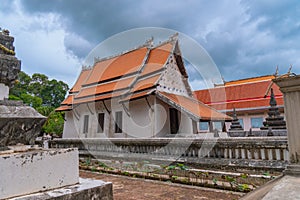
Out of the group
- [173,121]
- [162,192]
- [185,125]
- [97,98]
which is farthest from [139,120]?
[162,192]

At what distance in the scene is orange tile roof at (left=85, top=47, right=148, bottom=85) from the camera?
13244 mm

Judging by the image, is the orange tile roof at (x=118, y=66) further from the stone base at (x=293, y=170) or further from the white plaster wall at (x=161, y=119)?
the stone base at (x=293, y=170)

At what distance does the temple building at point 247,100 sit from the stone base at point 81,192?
14.6 m

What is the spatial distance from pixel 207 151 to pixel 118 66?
436 inches

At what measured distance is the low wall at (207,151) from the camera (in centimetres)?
382

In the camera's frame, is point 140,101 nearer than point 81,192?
No

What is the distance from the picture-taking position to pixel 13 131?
187 cm

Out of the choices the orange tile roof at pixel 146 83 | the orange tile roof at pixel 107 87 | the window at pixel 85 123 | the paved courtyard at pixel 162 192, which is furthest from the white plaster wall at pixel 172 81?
the paved courtyard at pixel 162 192

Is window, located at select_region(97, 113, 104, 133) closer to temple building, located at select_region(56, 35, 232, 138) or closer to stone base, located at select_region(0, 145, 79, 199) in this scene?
temple building, located at select_region(56, 35, 232, 138)

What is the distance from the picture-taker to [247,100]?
54.1 ft

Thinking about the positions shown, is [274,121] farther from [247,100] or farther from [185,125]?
[247,100]

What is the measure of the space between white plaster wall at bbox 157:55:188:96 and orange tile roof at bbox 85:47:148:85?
5.67 feet

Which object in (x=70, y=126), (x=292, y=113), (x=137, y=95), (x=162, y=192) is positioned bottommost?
(x=162, y=192)

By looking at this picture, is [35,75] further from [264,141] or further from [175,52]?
[264,141]
